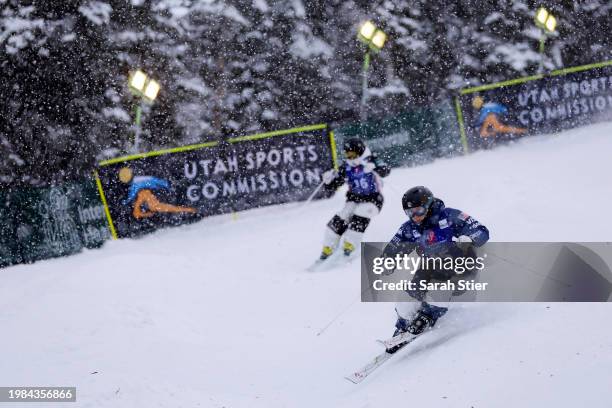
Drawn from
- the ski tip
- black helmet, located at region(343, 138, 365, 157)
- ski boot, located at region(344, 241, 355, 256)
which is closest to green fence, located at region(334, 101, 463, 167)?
black helmet, located at region(343, 138, 365, 157)

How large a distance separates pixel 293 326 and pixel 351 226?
2.47 meters

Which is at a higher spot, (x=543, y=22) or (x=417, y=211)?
(x=543, y=22)

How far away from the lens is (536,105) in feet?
44.5

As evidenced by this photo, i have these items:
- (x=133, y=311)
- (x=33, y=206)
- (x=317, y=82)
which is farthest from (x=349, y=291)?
(x=317, y=82)

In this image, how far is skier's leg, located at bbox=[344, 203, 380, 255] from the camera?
9109mm

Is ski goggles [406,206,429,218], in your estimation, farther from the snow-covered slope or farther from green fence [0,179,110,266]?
green fence [0,179,110,266]

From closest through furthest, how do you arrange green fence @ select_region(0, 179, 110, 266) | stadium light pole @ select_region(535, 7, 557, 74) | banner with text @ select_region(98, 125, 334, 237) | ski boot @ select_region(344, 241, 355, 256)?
ski boot @ select_region(344, 241, 355, 256) → green fence @ select_region(0, 179, 110, 266) → banner with text @ select_region(98, 125, 334, 237) → stadium light pole @ select_region(535, 7, 557, 74)

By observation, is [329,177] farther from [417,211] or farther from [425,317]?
[425,317]

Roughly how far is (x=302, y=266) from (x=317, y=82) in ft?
28.9

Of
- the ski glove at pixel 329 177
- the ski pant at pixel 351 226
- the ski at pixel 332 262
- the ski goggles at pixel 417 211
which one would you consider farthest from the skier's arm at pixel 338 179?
the ski goggles at pixel 417 211

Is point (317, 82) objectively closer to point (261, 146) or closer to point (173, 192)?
point (261, 146)

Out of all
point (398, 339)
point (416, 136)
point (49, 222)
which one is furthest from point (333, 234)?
point (49, 222)

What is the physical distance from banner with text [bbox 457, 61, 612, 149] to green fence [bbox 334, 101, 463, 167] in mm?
380

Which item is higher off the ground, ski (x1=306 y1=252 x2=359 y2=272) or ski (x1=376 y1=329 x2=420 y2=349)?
ski (x1=306 y1=252 x2=359 y2=272)
